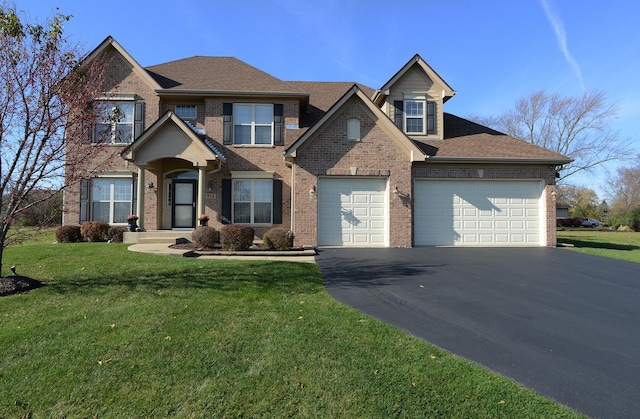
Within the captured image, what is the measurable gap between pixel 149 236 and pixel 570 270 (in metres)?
13.9

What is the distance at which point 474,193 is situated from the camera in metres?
13.2

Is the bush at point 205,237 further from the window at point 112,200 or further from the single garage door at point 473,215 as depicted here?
the single garage door at point 473,215

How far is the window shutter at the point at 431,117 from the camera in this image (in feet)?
47.6

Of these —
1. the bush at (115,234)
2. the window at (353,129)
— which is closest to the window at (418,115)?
the window at (353,129)

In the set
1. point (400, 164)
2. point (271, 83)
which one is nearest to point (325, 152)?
point (400, 164)

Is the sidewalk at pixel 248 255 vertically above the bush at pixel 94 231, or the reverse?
the bush at pixel 94 231

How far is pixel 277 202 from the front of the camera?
47.4ft

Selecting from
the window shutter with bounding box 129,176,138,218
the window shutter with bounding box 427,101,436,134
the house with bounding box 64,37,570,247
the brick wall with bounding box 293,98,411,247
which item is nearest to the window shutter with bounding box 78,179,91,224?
the house with bounding box 64,37,570,247

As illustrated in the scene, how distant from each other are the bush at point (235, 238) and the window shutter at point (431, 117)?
911 centimetres

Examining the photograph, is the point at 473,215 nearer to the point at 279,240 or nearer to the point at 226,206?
the point at 279,240

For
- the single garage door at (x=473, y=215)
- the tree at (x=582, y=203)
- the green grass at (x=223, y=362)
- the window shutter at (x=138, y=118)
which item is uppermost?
the window shutter at (x=138, y=118)

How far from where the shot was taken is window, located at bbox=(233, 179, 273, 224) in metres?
14.4

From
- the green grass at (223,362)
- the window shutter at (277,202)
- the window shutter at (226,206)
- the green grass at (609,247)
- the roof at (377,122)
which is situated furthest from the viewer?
the window shutter at (277,202)

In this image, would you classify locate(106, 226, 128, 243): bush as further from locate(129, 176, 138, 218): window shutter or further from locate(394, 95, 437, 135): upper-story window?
locate(394, 95, 437, 135): upper-story window
